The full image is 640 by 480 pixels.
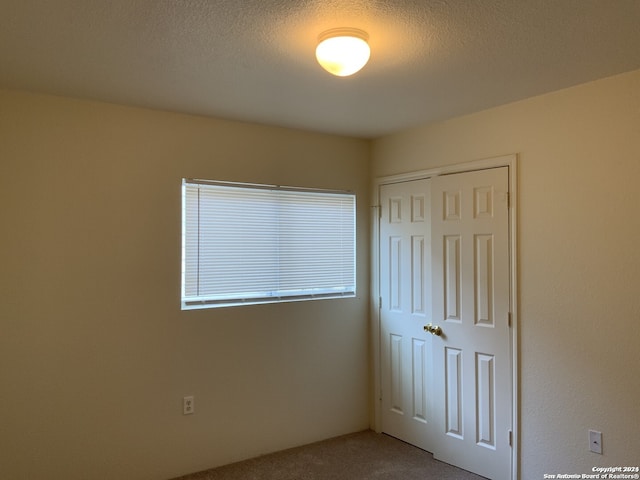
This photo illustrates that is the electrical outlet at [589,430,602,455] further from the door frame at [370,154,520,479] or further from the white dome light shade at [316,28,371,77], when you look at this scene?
the white dome light shade at [316,28,371,77]

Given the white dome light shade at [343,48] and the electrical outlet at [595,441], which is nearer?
the white dome light shade at [343,48]

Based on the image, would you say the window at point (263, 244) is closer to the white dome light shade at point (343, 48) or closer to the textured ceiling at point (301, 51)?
the textured ceiling at point (301, 51)

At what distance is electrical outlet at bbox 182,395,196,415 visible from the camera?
3.06m

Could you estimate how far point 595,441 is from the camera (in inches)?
96.7

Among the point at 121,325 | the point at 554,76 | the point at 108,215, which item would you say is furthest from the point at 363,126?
the point at 121,325

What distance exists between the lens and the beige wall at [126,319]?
2.62 meters

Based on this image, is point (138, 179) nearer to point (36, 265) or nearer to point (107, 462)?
point (36, 265)

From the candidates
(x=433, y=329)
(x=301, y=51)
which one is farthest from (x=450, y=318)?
(x=301, y=51)

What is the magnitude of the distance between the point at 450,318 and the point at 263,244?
1.45 meters

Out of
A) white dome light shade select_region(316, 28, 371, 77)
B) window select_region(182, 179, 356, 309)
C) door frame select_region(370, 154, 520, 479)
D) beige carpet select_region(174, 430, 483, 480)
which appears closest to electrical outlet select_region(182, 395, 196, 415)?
beige carpet select_region(174, 430, 483, 480)

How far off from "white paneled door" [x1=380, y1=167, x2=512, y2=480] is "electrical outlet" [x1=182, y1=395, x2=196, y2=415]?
5.12 feet

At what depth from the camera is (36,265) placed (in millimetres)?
2645

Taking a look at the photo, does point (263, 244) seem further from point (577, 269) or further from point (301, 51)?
point (577, 269)

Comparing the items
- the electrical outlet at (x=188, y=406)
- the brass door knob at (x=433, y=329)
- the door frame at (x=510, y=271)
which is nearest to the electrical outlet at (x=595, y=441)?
the door frame at (x=510, y=271)
